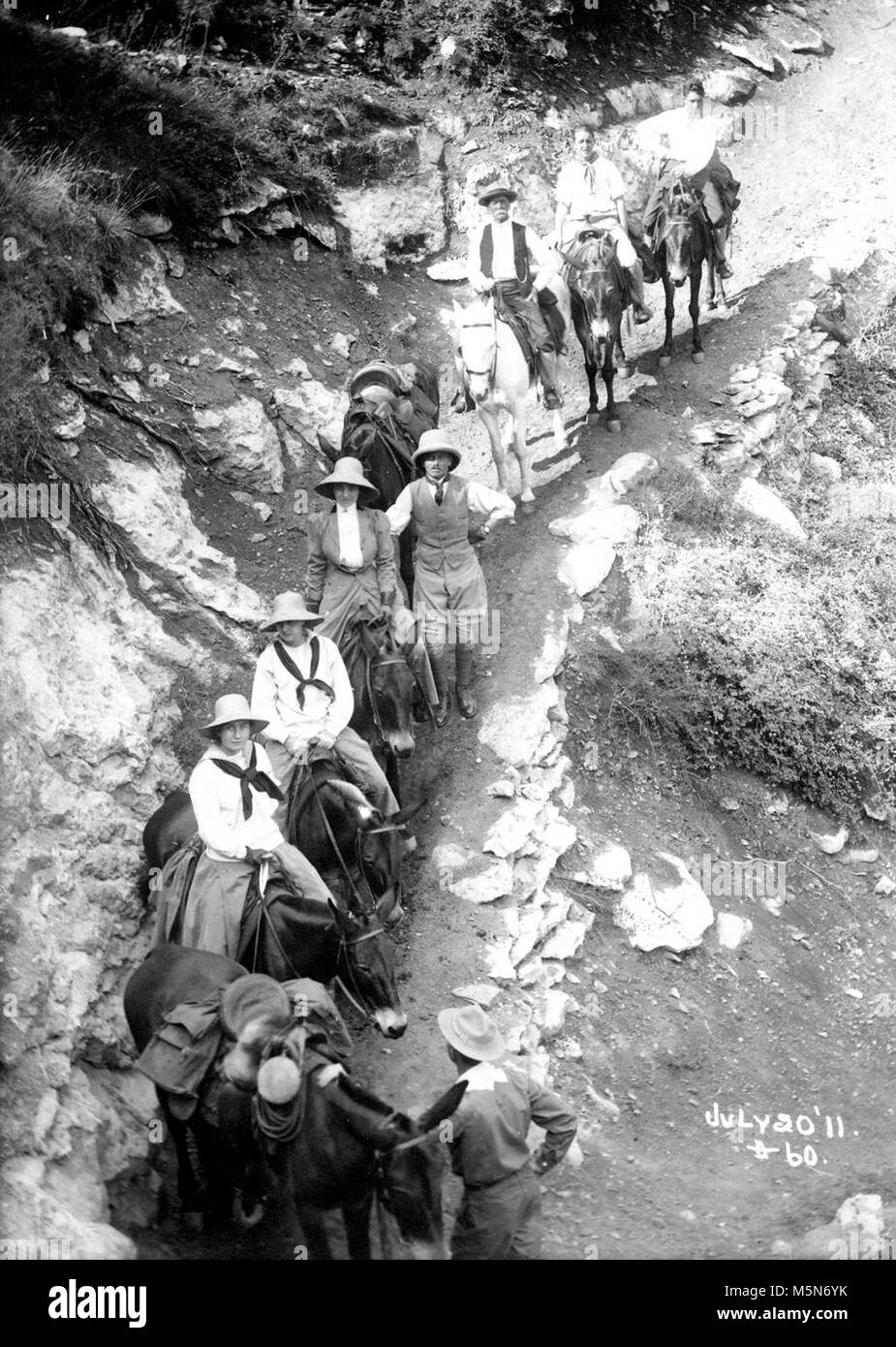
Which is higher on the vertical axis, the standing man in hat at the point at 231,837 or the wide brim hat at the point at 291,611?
the wide brim hat at the point at 291,611

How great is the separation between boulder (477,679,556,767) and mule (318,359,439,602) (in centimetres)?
115

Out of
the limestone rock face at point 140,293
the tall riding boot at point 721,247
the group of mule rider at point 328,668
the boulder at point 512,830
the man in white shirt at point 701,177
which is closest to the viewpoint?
the group of mule rider at point 328,668

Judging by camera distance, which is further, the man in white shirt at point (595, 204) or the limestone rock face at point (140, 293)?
the man in white shirt at point (595, 204)

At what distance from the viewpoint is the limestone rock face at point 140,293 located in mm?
10867

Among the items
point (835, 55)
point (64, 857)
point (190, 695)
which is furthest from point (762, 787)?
point (835, 55)

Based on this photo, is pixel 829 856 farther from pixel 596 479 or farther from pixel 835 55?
pixel 835 55

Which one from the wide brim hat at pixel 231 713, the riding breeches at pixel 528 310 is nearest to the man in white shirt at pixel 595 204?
the riding breeches at pixel 528 310

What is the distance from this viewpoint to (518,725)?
9.40 meters

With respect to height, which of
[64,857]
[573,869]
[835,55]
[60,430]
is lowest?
[573,869]

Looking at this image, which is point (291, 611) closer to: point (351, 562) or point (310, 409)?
point (351, 562)

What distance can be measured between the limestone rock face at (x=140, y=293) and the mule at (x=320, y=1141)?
6953 millimetres

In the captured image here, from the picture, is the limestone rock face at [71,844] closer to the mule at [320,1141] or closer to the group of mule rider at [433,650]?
the group of mule rider at [433,650]

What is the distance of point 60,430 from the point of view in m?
9.70

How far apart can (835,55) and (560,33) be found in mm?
3831
